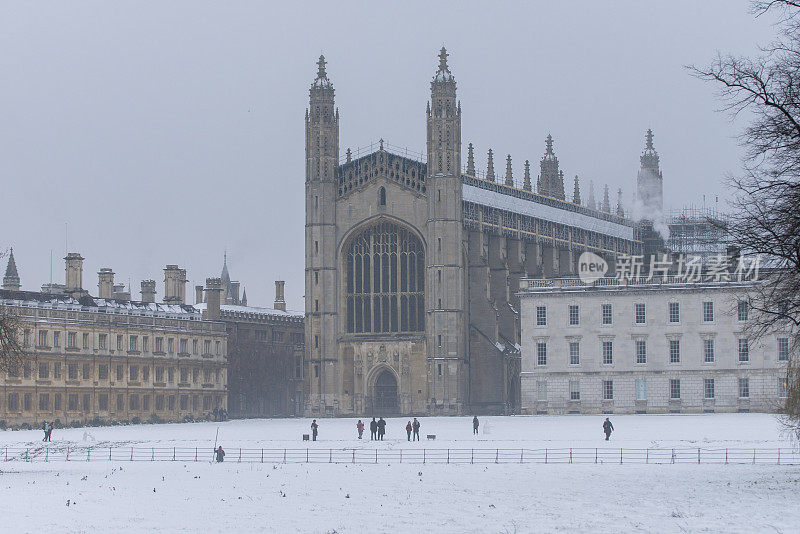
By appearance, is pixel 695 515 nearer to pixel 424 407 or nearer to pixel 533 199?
pixel 424 407

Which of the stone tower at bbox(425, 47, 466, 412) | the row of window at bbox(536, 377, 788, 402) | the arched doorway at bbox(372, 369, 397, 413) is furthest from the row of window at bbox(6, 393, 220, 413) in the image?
the row of window at bbox(536, 377, 788, 402)

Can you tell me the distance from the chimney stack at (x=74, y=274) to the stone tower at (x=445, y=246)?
26.6m

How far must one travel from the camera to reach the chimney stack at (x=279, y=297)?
152m

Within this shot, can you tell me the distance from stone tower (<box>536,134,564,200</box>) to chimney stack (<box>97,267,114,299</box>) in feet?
145

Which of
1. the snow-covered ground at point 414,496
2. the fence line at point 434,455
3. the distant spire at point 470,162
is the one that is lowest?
the snow-covered ground at point 414,496

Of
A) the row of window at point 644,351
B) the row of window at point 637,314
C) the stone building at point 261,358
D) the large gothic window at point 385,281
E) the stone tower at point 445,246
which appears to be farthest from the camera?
the stone building at point 261,358

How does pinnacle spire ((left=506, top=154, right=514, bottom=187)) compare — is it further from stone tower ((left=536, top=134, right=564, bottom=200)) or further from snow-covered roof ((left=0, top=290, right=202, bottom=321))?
snow-covered roof ((left=0, top=290, right=202, bottom=321))

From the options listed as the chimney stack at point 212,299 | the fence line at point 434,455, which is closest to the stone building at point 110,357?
the chimney stack at point 212,299

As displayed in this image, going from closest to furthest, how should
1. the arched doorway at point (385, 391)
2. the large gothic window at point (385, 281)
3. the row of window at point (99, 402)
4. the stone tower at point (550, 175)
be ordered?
the row of window at point (99, 402)
the large gothic window at point (385, 281)
the arched doorway at point (385, 391)
the stone tower at point (550, 175)

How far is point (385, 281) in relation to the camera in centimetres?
11644

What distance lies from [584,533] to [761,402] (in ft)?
211

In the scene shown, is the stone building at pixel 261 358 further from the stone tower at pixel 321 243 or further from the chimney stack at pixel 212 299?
the stone tower at pixel 321 243

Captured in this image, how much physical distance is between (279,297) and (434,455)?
291ft

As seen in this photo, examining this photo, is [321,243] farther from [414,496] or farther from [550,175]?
[414,496]
